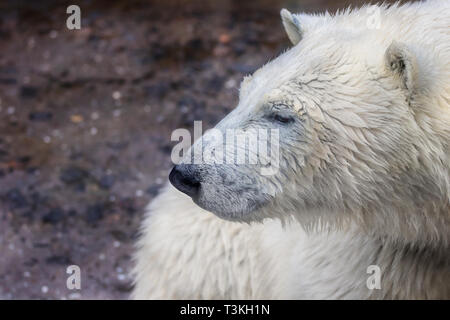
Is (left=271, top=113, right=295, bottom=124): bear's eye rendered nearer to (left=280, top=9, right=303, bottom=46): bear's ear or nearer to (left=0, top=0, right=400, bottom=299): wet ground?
(left=280, top=9, right=303, bottom=46): bear's ear

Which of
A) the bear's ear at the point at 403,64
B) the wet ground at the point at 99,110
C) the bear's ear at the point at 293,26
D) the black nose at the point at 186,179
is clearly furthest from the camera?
the wet ground at the point at 99,110

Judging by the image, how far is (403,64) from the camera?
2.53m

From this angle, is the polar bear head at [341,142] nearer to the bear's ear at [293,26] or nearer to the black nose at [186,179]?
the black nose at [186,179]

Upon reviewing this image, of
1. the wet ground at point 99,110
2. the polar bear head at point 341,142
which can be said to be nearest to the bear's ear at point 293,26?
the polar bear head at point 341,142

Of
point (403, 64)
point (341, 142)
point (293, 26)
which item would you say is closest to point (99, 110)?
point (293, 26)

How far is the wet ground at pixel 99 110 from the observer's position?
4.64m

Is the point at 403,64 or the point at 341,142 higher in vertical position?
the point at 403,64

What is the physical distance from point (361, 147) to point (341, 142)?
69 mm

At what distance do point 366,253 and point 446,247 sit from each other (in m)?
0.34

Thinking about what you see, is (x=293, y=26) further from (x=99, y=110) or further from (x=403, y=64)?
(x=99, y=110)

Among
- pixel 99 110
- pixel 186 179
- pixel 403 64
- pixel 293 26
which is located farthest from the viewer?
pixel 99 110

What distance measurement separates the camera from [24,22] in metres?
6.85

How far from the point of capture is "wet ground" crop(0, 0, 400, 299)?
464cm

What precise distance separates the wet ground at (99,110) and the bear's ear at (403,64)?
243 centimetres
